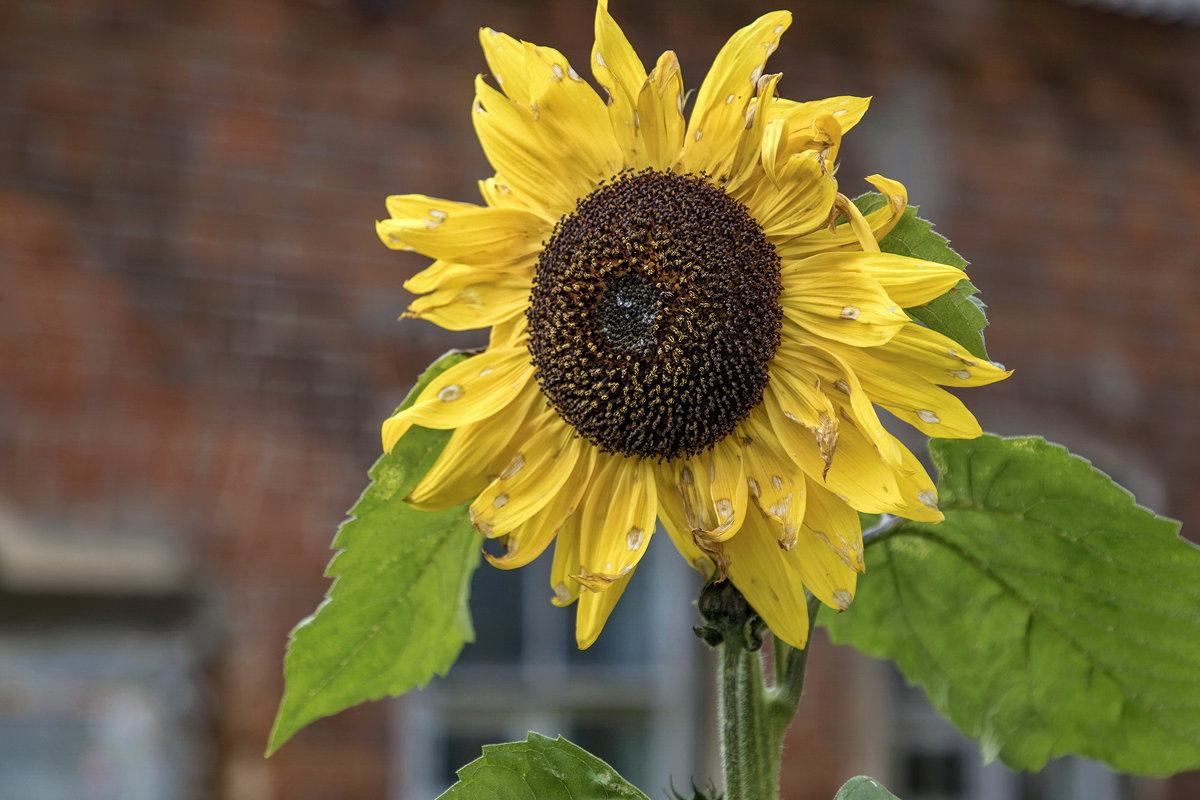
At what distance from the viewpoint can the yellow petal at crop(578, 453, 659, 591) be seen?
43cm

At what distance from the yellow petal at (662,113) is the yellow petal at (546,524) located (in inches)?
4.3

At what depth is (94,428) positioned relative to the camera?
7.54ft

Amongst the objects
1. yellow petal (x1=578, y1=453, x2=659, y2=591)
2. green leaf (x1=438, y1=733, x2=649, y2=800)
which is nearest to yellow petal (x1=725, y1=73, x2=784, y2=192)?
yellow petal (x1=578, y1=453, x2=659, y2=591)

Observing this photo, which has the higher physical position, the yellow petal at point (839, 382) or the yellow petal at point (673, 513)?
the yellow petal at point (839, 382)

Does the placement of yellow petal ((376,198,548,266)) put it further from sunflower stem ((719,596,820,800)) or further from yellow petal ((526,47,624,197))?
sunflower stem ((719,596,820,800))

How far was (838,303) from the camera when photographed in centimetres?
42

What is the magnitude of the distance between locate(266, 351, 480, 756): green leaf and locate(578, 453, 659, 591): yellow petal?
0.07 m

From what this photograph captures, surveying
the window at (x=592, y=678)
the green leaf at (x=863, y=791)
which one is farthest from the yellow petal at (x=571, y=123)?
the window at (x=592, y=678)

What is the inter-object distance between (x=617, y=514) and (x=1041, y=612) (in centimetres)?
17

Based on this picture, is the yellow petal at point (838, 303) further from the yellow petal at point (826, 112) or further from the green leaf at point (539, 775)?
the green leaf at point (539, 775)

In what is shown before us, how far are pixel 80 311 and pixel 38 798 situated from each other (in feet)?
2.88

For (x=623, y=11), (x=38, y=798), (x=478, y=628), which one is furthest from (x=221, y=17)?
(x=38, y=798)

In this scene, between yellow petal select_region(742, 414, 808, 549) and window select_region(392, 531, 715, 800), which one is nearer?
yellow petal select_region(742, 414, 808, 549)

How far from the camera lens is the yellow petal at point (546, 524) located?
17.5 inches
